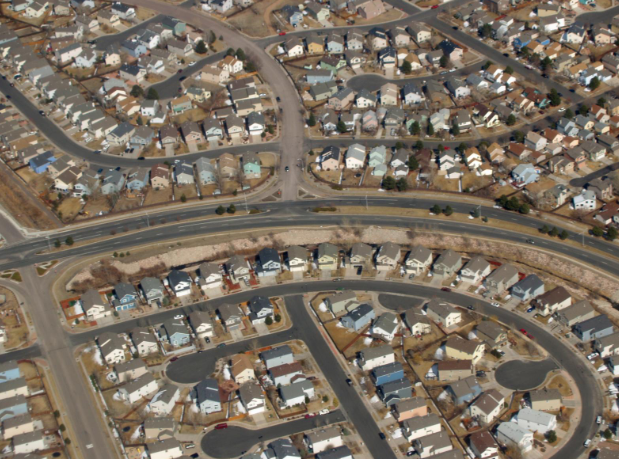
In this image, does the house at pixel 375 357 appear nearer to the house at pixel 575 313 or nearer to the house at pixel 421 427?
the house at pixel 421 427

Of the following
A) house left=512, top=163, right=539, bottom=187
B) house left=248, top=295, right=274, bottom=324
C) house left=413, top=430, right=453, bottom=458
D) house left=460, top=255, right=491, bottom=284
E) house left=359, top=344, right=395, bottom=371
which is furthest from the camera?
house left=512, top=163, right=539, bottom=187

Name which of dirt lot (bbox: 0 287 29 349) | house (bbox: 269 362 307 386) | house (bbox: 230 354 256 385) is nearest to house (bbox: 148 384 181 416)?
house (bbox: 230 354 256 385)

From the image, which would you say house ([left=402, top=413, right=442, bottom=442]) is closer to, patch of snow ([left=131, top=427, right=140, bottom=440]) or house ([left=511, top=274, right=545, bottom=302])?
house ([left=511, top=274, right=545, bottom=302])

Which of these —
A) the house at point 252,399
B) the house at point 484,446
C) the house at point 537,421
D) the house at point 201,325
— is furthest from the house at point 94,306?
the house at point 537,421

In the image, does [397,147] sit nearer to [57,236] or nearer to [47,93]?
[57,236]

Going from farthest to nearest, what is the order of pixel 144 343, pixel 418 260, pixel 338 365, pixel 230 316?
pixel 418 260 < pixel 230 316 < pixel 144 343 < pixel 338 365

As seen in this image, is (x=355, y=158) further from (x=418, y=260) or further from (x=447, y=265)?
(x=447, y=265)

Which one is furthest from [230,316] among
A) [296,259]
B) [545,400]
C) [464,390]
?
[545,400]
